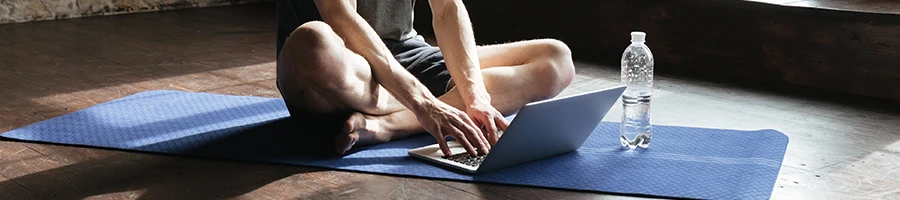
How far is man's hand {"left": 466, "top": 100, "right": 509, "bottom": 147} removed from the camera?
1.93 meters

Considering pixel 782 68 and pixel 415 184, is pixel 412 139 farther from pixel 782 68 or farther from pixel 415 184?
pixel 782 68

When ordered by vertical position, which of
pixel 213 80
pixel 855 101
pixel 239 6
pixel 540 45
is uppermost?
pixel 540 45

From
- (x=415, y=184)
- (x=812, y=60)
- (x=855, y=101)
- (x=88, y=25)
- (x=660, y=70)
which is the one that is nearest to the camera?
(x=415, y=184)

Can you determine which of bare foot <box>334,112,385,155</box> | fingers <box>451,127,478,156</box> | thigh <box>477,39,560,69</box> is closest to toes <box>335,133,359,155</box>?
bare foot <box>334,112,385,155</box>

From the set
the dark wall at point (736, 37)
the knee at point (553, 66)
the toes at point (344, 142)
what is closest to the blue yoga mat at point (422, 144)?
the toes at point (344, 142)

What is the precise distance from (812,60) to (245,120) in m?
1.59

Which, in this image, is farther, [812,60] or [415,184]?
[812,60]

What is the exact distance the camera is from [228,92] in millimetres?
2777

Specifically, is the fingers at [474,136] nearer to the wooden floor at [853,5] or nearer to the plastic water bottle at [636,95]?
the plastic water bottle at [636,95]

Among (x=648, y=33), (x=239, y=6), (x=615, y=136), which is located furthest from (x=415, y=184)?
(x=239, y=6)

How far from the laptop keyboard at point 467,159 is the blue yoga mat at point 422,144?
0.04 metres

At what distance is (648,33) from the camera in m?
3.45

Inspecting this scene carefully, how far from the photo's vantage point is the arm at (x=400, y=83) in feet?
6.16

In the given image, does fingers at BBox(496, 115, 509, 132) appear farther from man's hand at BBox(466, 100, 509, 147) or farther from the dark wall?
the dark wall
